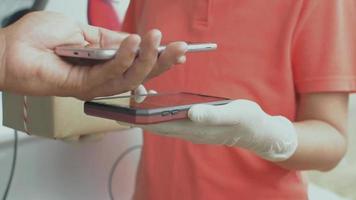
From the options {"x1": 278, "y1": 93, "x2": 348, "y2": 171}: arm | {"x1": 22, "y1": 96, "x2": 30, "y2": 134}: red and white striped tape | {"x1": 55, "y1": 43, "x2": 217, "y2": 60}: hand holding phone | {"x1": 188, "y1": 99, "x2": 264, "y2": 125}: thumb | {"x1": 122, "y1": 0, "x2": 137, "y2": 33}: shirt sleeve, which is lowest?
{"x1": 22, "y1": 96, "x2": 30, "y2": 134}: red and white striped tape

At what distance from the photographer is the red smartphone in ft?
1.40

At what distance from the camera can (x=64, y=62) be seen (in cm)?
52

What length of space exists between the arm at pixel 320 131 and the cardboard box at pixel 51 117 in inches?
14.0

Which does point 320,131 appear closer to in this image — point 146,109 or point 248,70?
point 248,70

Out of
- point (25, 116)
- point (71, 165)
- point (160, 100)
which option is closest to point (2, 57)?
point (160, 100)

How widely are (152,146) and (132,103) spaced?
9.7 inches

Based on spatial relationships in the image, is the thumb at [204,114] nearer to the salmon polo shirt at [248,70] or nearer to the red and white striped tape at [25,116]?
the salmon polo shirt at [248,70]

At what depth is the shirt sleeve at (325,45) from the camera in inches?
23.3

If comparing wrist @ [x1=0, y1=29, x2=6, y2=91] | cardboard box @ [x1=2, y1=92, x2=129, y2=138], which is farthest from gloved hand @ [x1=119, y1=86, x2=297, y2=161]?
cardboard box @ [x1=2, y1=92, x2=129, y2=138]

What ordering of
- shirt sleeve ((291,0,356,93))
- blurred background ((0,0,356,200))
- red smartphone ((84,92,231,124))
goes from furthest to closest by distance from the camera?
blurred background ((0,0,356,200)), shirt sleeve ((291,0,356,93)), red smartphone ((84,92,231,124))

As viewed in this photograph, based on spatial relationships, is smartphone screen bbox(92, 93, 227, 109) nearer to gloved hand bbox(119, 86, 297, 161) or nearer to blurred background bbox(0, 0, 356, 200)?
gloved hand bbox(119, 86, 297, 161)

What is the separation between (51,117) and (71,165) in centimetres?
24

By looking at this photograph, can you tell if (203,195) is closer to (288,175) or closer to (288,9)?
(288,175)

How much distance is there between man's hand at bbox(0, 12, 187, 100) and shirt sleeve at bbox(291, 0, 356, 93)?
0.20m
